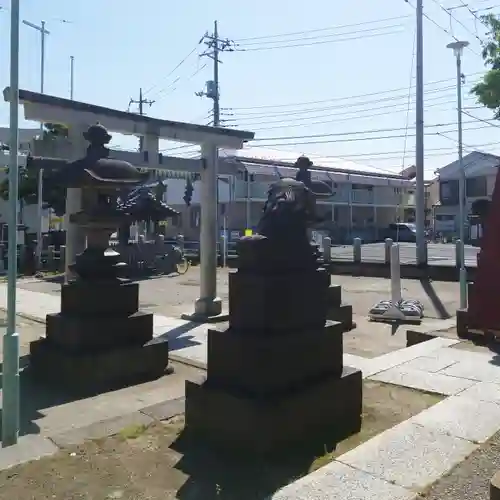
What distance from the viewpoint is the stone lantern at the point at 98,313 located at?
231 inches

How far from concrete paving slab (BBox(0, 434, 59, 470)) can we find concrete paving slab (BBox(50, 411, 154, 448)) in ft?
0.27

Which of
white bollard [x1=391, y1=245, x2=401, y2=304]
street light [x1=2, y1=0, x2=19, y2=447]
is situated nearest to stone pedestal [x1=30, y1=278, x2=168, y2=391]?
street light [x1=2, y1=0, x2=19, y2=447]

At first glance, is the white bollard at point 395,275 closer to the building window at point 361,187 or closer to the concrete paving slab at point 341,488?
the concrete paving slab at point 341,488

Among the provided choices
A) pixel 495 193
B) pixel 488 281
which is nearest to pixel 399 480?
pixel 488 281

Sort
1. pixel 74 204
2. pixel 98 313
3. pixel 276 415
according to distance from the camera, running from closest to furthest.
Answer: pixel 276 415
pixel 98 313
pixel 74 204

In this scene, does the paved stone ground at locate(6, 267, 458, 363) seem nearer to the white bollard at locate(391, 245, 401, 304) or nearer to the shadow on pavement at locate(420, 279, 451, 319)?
the shadow on pavement at locate(420, 279, 451, 319)

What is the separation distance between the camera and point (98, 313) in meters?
6.11

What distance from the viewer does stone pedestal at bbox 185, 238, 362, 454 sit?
12.8 ft

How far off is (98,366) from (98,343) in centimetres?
29

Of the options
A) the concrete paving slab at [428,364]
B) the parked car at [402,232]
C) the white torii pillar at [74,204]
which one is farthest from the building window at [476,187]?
the white torii pillar at [74,204]

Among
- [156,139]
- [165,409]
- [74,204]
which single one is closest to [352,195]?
[156,139]

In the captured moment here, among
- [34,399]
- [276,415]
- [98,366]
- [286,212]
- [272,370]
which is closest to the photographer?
[276,415]

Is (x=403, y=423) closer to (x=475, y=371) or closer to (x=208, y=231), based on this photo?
(x=475, y=371)

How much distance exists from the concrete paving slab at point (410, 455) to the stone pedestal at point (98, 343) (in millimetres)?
3093
